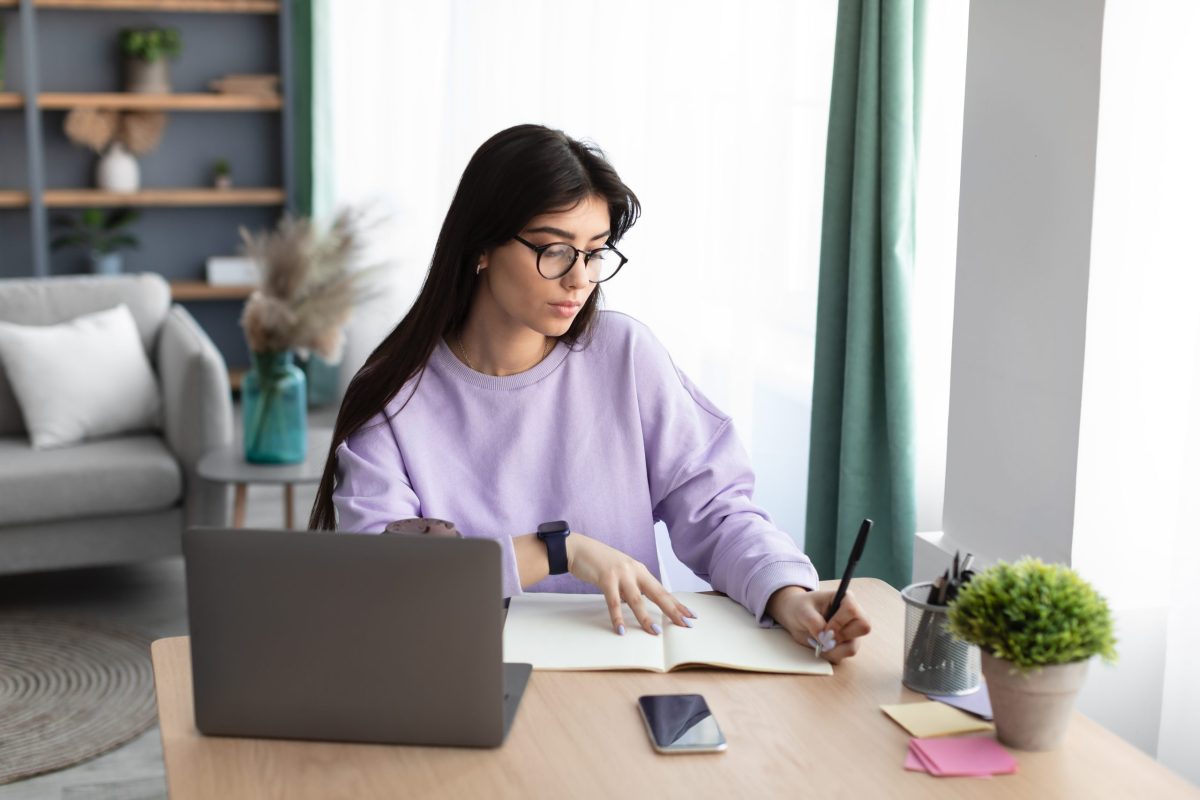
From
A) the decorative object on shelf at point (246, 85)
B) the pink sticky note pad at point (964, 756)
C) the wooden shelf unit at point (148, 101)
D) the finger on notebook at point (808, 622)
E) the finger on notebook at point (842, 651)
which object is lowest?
the pink sticky note pad at point (964, 756)

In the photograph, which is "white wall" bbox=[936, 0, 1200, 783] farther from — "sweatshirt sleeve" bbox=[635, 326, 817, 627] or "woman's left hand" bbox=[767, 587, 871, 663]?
"woman's left hand" bbox=[767, 587, 871, 663]

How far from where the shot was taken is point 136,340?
353cm

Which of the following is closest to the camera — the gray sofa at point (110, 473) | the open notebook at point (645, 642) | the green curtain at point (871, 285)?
the open notebook at point (645, 642)

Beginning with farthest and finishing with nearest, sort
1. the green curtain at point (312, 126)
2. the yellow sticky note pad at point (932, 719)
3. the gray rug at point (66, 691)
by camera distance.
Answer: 1. the green curtain at point (312, 126)
2. the gray rug at point (66, 691)
3. the yellow sticky note pad at point (932, 719)

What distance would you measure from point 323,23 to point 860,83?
134 inches

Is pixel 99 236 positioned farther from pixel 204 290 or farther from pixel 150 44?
pixel 150 44

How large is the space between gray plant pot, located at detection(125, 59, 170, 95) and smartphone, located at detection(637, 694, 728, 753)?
195 inches

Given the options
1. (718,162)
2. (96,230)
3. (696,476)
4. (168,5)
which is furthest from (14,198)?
(696,476)

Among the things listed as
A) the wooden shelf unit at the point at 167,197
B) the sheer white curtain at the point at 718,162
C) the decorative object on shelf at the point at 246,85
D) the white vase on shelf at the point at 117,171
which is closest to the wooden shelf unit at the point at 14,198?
the wooden shelf unit at the point at 167,197

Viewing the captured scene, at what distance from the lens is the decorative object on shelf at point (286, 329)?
3.28m

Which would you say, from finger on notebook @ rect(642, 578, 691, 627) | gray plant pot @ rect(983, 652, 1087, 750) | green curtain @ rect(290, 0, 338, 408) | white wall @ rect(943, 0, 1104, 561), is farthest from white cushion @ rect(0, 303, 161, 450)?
gray plant pot @ rect(983, 652, 1087, 750)

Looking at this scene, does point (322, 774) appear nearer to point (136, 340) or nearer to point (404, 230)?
point (136, 340)

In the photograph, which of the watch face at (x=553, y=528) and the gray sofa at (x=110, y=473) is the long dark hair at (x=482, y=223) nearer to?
the watch face at (x=553, y=528)

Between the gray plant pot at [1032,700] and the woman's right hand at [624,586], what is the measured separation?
369 millimetres
